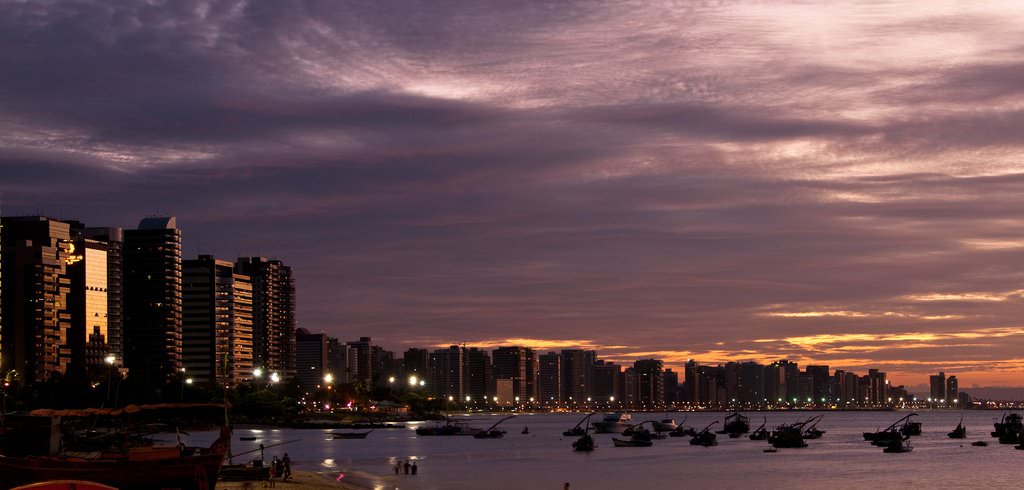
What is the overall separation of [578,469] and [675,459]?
27.6 meters

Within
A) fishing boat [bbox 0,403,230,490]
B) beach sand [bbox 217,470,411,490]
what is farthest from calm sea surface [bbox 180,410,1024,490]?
fishing boat [bbox 0,403,230,490]

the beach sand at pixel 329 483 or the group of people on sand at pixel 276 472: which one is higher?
the group of people on sand at pixel 276 472

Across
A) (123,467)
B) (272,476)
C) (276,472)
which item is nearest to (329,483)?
(276,472)

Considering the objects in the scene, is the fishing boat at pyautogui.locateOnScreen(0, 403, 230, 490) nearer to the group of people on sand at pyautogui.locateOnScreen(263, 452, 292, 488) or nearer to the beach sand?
the beach sand

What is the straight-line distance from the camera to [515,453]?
18625cm

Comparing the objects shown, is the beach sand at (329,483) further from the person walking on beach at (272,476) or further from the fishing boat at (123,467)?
the fishing boat at (123,467)

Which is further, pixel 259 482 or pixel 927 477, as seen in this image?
pixel 927 477

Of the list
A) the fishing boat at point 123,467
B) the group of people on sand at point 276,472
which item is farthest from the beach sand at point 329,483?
the fishing boat at point 123,467

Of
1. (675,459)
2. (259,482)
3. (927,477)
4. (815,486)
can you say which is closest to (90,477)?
(259,482)

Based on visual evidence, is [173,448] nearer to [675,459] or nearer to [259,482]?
[259,482]

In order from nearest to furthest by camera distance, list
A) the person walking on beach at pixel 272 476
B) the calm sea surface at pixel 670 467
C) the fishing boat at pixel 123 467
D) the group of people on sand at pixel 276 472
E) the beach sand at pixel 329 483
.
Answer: the fishing boat at pixel 123 467 → the beach sand at pixel 329 483 → the person walking on beach at pixel 272 476 → the group of people on sand at pixel 276 472 → the calm sea surface at pixel 670 467

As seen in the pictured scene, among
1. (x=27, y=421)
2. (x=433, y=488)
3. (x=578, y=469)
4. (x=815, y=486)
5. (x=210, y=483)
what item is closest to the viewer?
(x=210, y=483)

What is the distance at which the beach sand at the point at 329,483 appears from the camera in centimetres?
9094

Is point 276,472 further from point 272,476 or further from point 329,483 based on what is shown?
point 329,483
